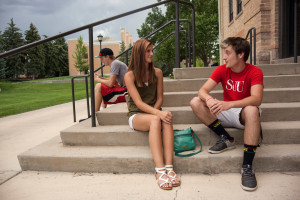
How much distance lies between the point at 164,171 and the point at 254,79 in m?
1.30

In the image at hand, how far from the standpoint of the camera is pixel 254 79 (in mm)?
2418

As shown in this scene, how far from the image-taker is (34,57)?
44.8 m

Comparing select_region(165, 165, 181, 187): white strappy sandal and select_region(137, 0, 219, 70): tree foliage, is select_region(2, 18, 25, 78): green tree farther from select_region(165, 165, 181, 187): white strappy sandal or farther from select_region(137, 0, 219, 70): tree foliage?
select_region(165, 165, 181, 187): white strappy sandal

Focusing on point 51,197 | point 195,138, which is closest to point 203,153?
point 195,138

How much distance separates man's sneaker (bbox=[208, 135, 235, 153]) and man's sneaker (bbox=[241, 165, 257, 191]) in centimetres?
31

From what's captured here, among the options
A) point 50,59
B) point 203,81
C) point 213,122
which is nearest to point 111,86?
point 203,81

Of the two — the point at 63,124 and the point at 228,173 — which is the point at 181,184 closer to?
the point at 228,173

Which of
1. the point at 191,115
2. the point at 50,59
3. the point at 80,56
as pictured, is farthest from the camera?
the point at 80,56

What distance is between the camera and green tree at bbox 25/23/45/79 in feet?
146

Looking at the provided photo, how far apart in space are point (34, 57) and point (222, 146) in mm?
48710

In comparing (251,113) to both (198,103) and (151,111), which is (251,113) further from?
(151,111)

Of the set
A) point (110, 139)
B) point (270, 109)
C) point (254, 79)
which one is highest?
point (254, 79)

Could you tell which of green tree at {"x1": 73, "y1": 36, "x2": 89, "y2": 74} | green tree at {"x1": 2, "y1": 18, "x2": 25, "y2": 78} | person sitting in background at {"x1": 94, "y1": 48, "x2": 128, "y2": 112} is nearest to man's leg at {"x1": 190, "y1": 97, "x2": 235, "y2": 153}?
person sitting in background at {"x1": 94, "y1": 48, "x2": 128, "y2": 112}

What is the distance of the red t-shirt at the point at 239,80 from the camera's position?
243 centimetres
